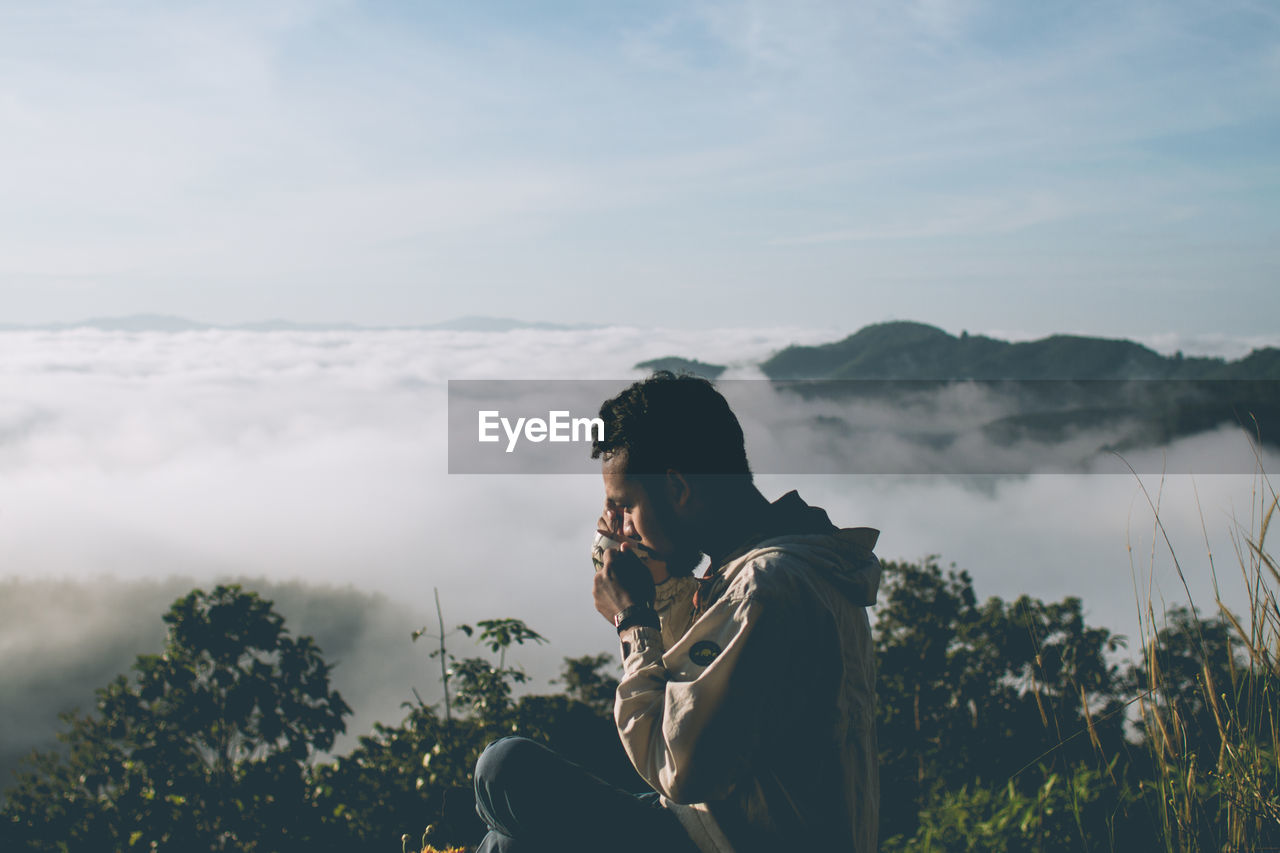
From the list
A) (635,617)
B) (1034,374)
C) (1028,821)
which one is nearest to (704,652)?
(635,617)

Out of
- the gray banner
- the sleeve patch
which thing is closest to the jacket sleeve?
the sleeve patch

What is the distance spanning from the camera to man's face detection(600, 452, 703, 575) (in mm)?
2291

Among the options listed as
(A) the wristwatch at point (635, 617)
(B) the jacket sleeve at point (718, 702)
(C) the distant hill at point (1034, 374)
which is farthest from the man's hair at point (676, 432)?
(C) the distant hill at point (1034, 374)

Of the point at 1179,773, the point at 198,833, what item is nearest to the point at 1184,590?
the point at 1179,773

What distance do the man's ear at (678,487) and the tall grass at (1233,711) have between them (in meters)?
1.30

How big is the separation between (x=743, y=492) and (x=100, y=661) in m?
84.1

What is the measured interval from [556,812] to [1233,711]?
189 centimetres

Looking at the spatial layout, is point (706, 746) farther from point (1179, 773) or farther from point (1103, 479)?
point (1103, 479)

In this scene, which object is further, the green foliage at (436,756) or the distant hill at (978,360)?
the distant hill at (978,360)

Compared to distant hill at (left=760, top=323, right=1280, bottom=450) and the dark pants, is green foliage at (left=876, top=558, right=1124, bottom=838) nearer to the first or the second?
the dark pants

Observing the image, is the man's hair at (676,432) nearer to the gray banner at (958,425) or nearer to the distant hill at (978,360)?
the gray banner at (958,425)

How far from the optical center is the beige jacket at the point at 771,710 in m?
1.80

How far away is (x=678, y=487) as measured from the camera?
89.3 inches

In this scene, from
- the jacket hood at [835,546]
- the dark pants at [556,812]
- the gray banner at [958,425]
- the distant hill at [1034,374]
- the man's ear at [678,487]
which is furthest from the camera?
the distant hill at [1034,374]
